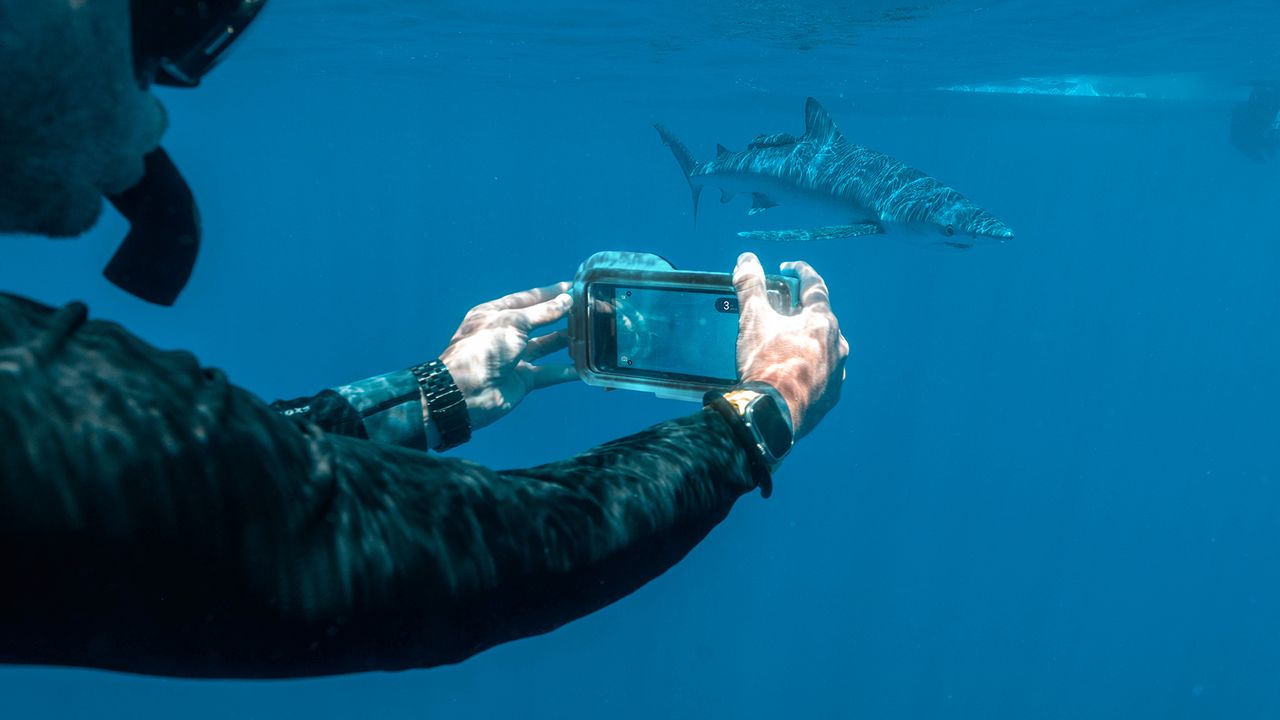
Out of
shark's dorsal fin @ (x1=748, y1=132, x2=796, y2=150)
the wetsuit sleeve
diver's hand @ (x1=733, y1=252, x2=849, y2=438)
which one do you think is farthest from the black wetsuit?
shark's dorsal fin @ (x1=748, y1=132, x2=796, y2=150)

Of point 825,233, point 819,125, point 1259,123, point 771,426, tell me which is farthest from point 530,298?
point 1259,123

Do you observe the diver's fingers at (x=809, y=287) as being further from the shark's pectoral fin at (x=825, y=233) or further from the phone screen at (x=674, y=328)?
the shark's pectoral fin at (x=825, y=233)

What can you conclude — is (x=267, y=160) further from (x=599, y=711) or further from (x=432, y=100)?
(x=599, y=711)

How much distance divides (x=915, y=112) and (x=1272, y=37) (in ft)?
49.7

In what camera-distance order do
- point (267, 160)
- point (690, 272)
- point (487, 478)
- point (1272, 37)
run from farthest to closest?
point (267, 160), point (1272, 37), point (690, 272), point (487, 478)

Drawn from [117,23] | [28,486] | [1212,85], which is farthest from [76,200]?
[1212,85]

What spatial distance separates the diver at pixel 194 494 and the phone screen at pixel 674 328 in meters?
1.25

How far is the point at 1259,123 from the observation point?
22.8 m

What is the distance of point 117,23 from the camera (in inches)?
46.9

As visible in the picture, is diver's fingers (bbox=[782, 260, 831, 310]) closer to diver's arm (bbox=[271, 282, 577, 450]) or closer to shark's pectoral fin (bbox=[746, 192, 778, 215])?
diver's arm (bbox=[271, 282, 577, 450])

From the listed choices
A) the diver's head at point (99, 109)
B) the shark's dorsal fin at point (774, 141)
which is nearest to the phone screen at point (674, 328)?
the diver's head at point (99, 109)

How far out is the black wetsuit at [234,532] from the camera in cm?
95

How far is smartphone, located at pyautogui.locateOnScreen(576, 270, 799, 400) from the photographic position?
296cm

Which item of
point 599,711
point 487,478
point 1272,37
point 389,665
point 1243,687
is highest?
point 1272,37
